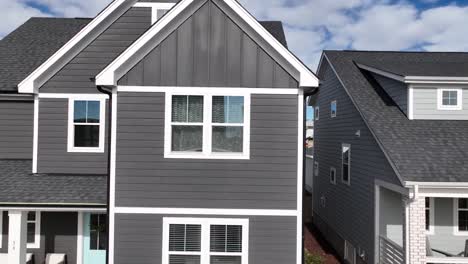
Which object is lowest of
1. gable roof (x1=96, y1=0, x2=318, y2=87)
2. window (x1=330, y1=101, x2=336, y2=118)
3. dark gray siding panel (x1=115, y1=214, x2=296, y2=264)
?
dark gray siding panel (x1=115, y1=214, x2=296, y2=264)

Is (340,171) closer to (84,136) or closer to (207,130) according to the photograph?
(207,130)

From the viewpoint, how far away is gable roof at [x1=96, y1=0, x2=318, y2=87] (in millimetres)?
8688

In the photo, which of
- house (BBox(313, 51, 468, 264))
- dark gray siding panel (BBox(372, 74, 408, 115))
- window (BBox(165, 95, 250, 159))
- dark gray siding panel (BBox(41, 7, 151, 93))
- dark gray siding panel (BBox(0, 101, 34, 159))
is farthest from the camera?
dark gray siding panel (BBox(372, 74, 408, 115))

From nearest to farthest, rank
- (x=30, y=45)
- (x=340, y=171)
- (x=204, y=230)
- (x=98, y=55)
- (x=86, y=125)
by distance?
(x=204, y=230)
(x=86, y=125)
(x=98, y=55)
(x=30, y=45)
(x=340, y=171)

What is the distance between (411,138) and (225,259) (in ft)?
22.6

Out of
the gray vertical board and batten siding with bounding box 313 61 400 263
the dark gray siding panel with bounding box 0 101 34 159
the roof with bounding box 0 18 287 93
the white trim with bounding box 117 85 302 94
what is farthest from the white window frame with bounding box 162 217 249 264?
the roof with bounding box 0 18 287 93

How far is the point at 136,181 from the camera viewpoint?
8.84 metres

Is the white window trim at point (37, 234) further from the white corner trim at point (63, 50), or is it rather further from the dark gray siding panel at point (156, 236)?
the white corner trim at point (63, 50)

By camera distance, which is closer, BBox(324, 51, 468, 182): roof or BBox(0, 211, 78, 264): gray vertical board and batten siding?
BBox(324, 51, 468, 182): roof

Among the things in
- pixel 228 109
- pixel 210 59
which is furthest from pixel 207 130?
pixel 210 59

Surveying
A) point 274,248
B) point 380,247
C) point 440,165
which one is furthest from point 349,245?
point 274,248

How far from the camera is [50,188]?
970 cm

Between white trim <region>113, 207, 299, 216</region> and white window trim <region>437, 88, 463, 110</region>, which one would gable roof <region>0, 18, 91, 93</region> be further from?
white window trim <region>437, 88, 463, 110</region>

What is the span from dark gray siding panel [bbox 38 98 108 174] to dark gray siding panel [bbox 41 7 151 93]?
617 millimetres
